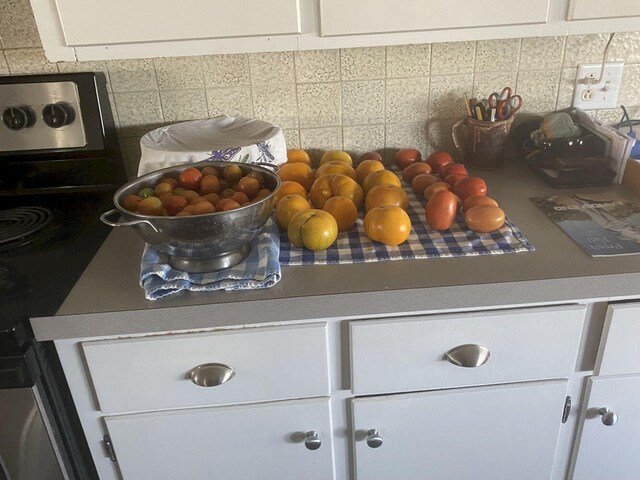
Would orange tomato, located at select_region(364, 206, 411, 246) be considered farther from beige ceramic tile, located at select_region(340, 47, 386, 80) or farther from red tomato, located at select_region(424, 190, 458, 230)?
beige ceramic tile, located at select_region(340, 47, 386, 80)

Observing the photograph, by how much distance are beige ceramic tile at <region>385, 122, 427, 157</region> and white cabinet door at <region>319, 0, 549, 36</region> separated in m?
0.39

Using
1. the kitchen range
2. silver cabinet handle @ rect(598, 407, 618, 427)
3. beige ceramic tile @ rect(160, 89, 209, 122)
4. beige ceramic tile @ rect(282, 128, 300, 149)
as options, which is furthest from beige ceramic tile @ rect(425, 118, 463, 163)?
the kitchen range

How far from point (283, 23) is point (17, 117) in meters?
0.67

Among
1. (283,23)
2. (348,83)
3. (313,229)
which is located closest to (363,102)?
(348,83)

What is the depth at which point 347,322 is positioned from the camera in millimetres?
957

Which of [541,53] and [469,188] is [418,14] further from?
[541,53]

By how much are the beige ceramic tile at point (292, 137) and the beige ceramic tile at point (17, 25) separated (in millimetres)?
599

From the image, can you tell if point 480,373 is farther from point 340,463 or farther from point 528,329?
point 340,463

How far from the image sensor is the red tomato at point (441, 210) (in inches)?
42.1

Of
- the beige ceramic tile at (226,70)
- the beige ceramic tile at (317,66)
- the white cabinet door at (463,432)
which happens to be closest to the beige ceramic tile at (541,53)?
the beige ceramic tile at (317,66)

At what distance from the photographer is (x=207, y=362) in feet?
3.13

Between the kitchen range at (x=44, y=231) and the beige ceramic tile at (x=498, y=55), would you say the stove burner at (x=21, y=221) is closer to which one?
the kitchen range at (x=44, y=231)

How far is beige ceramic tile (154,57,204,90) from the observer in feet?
4.33

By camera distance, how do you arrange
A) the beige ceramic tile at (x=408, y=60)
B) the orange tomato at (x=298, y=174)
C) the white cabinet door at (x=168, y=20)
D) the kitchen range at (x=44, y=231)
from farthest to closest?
the beige ceramic tile at (x=408, y=60)
the orange tomato at (x=298, y=174)
the white cabinet door at (x=168, y=20)
the kitchen range at (x=44, y=231)
